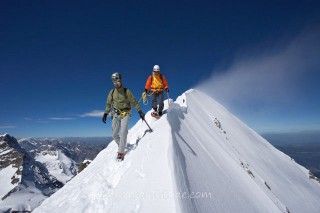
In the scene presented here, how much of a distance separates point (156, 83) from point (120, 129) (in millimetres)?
4189

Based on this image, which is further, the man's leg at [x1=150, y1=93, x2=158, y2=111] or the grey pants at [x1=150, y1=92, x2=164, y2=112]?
the man's leg at [x1=150, y1=93, x2=158, y2=111]

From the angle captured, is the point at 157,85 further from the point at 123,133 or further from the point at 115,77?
the point at 123,133

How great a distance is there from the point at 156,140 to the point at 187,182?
2.90 meters

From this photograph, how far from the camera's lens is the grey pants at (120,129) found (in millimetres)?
10094

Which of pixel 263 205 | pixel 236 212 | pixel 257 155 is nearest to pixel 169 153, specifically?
pixel 236 212

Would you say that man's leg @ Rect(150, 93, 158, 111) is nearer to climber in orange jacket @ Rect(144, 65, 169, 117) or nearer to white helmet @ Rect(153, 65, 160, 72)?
climber in orange jacket @ Rect(144, 65, 169, 117)

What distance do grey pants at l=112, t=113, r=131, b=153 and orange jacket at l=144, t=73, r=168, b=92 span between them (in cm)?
348

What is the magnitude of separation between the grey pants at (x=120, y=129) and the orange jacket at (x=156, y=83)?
348 cm

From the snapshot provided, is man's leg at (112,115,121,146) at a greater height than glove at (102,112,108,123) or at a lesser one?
lesser

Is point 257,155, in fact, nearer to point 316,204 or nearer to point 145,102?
point 316,204

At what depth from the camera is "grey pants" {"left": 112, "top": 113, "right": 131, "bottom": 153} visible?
1009 cm

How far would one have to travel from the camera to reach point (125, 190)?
6637mm

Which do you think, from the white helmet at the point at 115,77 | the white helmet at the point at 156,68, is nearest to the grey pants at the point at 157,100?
the white helmet at the point at 156,68

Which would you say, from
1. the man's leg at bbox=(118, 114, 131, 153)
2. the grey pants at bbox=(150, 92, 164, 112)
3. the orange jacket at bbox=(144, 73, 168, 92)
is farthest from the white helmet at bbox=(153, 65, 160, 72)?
the man's leg at bbox=(118, 114, 131, 153)
